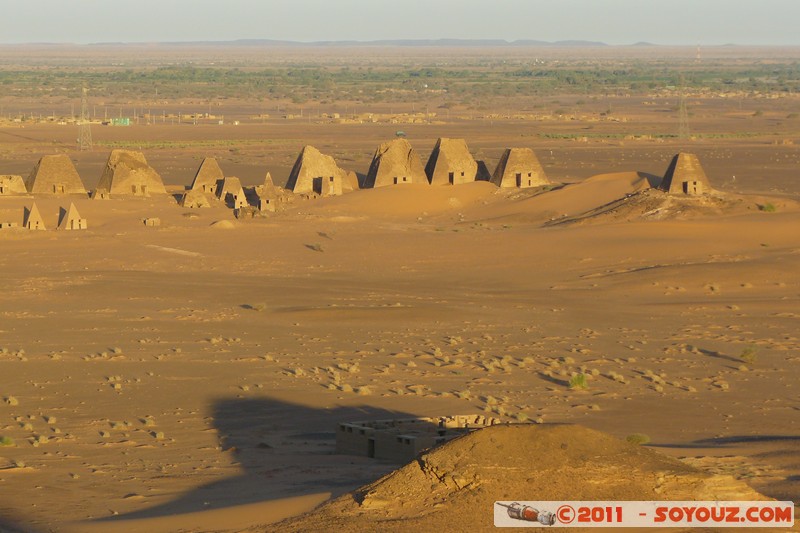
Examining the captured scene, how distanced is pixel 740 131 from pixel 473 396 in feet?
260

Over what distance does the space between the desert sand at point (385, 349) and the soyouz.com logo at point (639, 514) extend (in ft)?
0.65

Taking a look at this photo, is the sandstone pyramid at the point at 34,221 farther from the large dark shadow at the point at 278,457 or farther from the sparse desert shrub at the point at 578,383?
the sparse desert shrub at the point at 578,383

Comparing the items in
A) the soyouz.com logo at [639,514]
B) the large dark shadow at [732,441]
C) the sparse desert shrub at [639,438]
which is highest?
the soyouz.com logo at [639,514]

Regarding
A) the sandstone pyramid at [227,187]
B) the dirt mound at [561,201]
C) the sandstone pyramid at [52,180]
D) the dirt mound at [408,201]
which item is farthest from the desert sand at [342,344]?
the sandstone pyramid at [227,187]

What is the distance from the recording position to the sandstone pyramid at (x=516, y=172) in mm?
49812

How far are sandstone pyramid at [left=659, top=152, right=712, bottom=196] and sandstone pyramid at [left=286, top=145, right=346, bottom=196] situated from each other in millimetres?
11606

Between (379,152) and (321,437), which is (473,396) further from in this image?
(379,152)

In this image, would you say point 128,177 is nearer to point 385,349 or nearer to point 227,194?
point 227,194

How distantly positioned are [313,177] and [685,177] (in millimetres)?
13305

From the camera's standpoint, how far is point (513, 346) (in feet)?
83.3

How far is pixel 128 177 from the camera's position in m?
49.9

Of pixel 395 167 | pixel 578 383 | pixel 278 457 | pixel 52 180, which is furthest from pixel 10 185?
pixel 278 457

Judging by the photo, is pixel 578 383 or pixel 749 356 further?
pixel 749 356

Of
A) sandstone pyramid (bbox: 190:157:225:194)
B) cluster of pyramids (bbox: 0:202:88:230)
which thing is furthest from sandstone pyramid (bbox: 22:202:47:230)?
sandstone pyramid (bbox: 190:157:225:194)
